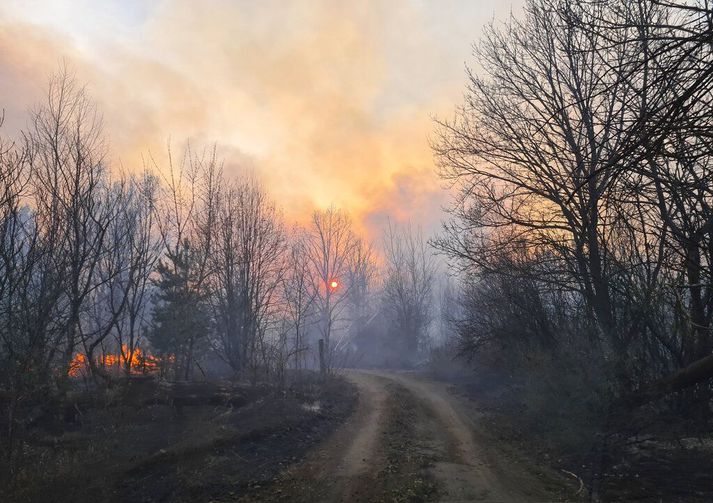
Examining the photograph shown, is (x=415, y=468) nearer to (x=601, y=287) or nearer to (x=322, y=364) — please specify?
(x=601, y=287)

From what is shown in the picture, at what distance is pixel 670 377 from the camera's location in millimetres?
8469

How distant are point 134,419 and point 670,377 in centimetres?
1208

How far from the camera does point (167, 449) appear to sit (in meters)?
8.80

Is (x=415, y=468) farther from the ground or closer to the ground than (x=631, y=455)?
closer to the ground

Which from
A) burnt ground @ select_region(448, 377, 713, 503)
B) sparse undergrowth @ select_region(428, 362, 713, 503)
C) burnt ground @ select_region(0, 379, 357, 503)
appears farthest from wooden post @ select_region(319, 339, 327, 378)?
burnt ground @ select_region(448, 377, 713, 503)

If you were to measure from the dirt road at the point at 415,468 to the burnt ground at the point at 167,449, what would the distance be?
753mm

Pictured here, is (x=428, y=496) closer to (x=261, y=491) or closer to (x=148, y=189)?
(x=261, y=491)

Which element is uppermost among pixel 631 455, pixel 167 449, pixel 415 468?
pixel 167 449

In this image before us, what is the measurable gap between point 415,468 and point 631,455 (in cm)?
404

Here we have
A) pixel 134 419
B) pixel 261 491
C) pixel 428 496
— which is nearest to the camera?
pixel 428 496

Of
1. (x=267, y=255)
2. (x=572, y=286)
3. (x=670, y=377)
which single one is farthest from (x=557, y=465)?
(x=267, y=255)

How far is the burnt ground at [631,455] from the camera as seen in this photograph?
653 cm

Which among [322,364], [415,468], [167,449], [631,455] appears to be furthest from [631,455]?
[322,364]

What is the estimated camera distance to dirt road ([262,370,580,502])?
281 inches
